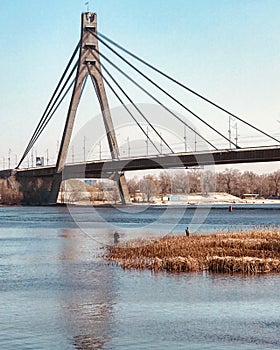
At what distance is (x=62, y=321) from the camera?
15.4 meters

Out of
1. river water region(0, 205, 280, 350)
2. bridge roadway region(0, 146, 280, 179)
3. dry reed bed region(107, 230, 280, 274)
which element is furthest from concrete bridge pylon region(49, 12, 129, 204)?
river water region(0, 205, 280, 350)

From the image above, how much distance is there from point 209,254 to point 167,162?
45.1 metres

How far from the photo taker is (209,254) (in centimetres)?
2448

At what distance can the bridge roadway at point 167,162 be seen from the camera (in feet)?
198

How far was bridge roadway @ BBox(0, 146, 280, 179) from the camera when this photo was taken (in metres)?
60.2

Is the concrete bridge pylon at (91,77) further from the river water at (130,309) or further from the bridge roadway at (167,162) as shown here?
the river water at (130,309)

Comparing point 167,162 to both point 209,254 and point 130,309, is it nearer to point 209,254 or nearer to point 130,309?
point 209,254

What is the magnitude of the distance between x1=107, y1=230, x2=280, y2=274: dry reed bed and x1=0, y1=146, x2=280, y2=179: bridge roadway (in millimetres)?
30122

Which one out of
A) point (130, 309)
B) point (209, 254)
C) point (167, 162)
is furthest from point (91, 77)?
point (130, 309)

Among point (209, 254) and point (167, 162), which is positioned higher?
point (167, 162)

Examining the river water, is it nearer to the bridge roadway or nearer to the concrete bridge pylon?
the bridge roadway

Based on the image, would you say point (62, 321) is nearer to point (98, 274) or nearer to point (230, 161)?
point (98, 274)

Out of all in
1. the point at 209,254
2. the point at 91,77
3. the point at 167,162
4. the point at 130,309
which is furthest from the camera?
the point at 91,77

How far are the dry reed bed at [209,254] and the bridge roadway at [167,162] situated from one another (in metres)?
30.1
